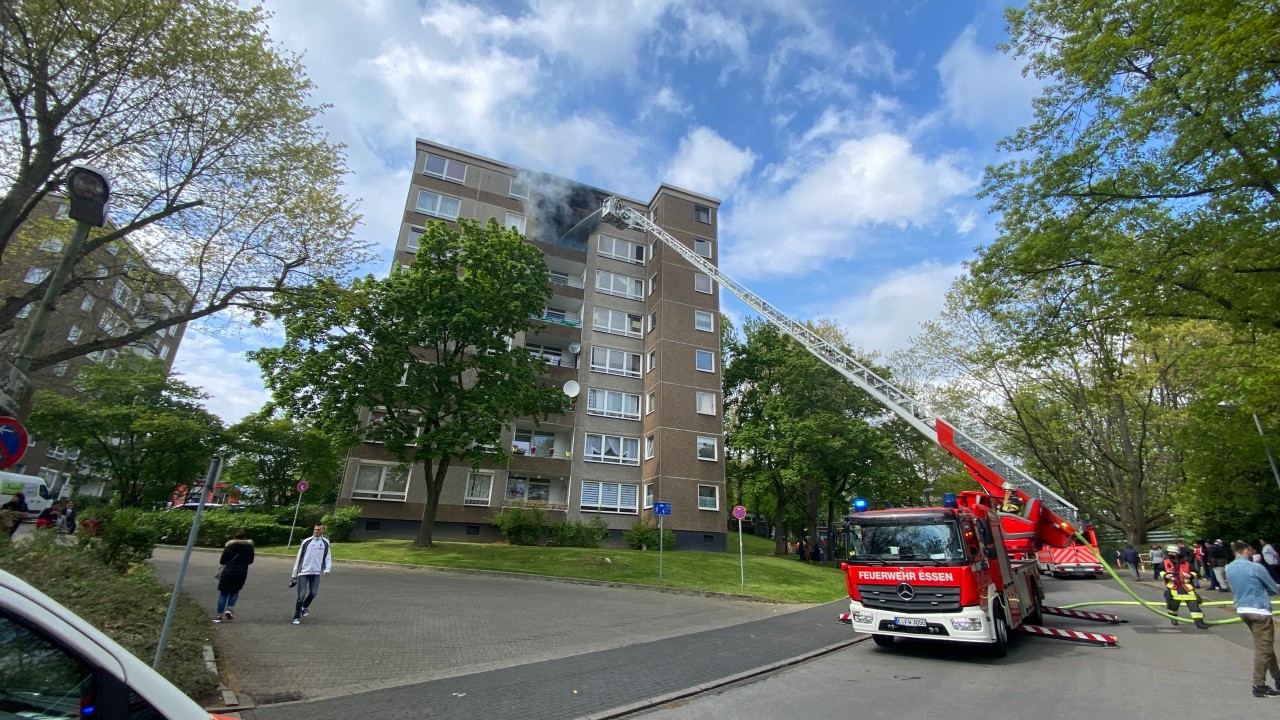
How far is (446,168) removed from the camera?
1299 inches

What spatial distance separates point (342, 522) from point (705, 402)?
18.8 m

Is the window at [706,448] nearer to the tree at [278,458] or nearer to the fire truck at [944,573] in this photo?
the fire truck at [944,573]

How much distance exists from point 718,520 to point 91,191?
2764 cm

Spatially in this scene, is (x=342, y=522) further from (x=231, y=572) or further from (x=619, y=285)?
(x=619, y=285)

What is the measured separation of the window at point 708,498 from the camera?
30391mm

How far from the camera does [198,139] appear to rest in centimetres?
1173

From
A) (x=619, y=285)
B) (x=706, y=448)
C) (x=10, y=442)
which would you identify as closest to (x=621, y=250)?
(x=619, y=285)

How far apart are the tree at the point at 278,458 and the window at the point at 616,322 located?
62.4 ft

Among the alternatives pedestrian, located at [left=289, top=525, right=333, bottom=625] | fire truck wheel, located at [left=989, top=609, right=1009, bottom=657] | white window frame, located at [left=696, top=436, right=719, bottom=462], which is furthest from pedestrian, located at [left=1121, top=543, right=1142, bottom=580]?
pedestrian, located at [left=289, top=525, right=333, bottom=625]

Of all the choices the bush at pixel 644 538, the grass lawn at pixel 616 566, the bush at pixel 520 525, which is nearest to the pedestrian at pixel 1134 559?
the grass lawn at pixel 616 566

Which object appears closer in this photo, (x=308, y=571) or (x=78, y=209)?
(x=78, y=209)

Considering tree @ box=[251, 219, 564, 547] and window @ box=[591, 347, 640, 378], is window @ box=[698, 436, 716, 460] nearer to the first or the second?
window @ box=[591, 347, 640, 378]

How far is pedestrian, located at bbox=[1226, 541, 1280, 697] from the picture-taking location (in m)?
7.29

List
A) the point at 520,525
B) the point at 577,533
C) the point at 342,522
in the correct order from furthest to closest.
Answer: the point at 577,533, the point at 520,525, the point at 342,522
